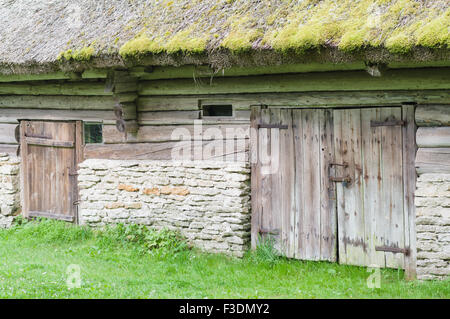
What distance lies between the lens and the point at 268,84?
7.16 metres

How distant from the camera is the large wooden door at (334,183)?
257 inches

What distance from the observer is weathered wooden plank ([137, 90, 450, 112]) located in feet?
20.8

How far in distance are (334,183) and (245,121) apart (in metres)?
1.27

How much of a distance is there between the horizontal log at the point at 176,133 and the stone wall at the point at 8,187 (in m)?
1.70

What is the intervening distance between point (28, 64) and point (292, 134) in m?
3.44

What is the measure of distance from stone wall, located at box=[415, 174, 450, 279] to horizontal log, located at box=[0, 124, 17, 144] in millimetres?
5810

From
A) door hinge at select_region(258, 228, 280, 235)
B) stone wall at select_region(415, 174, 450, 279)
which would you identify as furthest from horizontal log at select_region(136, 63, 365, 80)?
door hinge at select_region(258, 228, 280, 235)

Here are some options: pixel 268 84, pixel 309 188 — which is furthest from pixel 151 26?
pixel 309 188

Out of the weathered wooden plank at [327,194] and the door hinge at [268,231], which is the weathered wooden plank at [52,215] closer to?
the door hinge at [268,231]

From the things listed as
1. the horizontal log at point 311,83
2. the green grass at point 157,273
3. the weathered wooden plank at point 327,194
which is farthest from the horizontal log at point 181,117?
the green grass at point 157,273

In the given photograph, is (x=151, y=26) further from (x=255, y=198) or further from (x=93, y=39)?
(x=255, y=198)

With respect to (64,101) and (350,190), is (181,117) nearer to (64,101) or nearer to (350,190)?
(64,101)

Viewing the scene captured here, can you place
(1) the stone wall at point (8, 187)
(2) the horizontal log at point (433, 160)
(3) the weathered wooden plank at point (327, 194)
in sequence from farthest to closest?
1. (1) the stone wall at point (8, 187)
2. (3) the weathered wooden plank at point (327, 194)
3. (2) the horizontal log at point (433, 160)

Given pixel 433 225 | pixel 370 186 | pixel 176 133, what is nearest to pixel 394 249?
pixel 433 225
